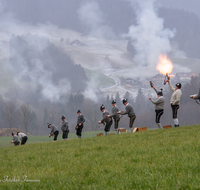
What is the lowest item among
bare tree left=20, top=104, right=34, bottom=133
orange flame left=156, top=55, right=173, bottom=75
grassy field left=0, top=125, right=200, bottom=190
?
grassy field left=0, top=125, right=200, bottom=190

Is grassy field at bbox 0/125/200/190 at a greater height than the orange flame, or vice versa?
the orange flame

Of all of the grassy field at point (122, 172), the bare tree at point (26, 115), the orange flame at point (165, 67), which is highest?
the bare tree at point (26, 115)

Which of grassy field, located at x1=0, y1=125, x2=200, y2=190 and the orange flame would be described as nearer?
grassy field, located at x1=0, y1=125, x2=200, y2=190

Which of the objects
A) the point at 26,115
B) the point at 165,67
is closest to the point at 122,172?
the point at 165,67

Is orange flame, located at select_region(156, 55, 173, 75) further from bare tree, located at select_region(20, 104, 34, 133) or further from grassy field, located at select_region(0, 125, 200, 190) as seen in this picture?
bare tree, located at select_region(20, 104, 34, 133)

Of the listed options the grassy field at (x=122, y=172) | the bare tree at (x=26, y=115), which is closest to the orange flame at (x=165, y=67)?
the grassy field at (x=122, y=172)

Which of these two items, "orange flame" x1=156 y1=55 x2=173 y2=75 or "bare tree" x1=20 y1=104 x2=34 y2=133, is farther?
"bare tree" x1=20 y1=104 x2=34 y2=133

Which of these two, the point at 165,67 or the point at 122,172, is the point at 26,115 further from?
the point at 122,172

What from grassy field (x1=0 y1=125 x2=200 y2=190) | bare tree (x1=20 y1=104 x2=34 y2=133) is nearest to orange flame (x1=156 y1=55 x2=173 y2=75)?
grassy field (x1=0 y1=125 x2=200 y2=190)

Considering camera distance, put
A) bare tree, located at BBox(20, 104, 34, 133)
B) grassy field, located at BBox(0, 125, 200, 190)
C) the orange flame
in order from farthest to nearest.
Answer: bare tree, located at BBox(20, 104, 34, 133) → the orange flame → grassy field, located at BBox(0, 125, 200, 190)

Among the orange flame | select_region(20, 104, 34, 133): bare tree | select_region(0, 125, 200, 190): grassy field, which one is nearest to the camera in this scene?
select_region(0, 125, 200, 190): grassy field

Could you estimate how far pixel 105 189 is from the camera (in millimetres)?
5871

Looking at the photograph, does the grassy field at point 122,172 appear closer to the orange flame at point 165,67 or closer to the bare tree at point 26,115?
the orange flame at point 165,67

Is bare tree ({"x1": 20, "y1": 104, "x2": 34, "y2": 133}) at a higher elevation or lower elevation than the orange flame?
higher
